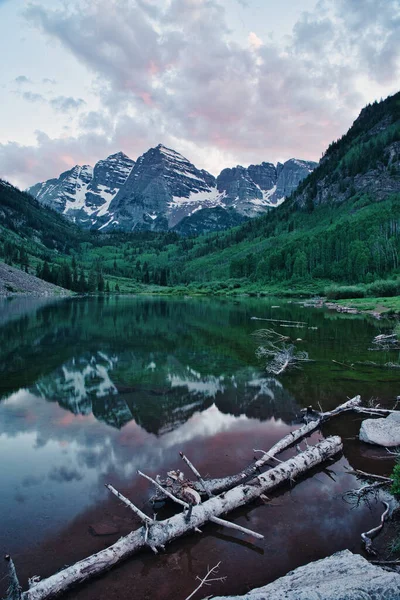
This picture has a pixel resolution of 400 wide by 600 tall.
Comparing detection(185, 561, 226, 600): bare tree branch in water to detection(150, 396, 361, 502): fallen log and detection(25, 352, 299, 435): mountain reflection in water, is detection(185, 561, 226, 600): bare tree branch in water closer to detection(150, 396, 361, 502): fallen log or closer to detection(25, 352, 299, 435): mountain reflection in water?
detection(150, 396, 361, 502): fallen log

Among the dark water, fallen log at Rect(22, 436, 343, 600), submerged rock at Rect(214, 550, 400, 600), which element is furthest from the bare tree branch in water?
submerged rock at Rect(214, 550, 400, 600)

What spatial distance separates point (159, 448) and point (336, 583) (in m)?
9.82

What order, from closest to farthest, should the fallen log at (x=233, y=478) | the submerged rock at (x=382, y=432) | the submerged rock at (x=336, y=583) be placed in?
1. the submerged rock at (x=336, y=583)
2. the fallen log at (x=233, y=478)
3. the submerged rock at (x=382, y=432)

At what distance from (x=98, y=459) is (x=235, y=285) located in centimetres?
17007

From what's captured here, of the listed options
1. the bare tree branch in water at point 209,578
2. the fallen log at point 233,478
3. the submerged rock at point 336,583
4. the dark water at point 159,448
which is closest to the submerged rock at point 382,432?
the dark water at point 159,448

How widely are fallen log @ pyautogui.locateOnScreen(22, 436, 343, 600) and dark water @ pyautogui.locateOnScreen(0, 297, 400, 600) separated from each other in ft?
0.89

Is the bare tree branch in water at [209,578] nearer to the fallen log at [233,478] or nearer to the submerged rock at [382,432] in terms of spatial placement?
the fallen log at [233,478]

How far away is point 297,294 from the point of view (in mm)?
136500

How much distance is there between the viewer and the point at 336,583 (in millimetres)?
6910

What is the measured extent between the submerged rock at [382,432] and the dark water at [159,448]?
1.91 ft

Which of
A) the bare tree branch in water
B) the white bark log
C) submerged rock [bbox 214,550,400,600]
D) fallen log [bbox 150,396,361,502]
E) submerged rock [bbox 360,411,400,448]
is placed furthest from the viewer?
submerged rock [bbox 360,411,400,448]

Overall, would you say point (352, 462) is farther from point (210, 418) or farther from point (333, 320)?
point (333, 320)

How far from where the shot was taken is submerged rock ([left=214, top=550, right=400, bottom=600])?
6492 millimetres

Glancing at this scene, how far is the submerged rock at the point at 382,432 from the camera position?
50.5ft
